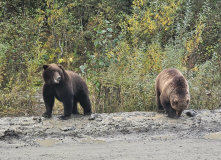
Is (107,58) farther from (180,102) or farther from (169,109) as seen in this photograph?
(180,102)

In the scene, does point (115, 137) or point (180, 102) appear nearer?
point (115, 137)

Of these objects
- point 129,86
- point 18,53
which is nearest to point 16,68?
point 18,53

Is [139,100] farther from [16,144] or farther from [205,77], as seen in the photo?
[16,144]

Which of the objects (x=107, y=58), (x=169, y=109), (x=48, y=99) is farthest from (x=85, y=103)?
(x=107, y=58)

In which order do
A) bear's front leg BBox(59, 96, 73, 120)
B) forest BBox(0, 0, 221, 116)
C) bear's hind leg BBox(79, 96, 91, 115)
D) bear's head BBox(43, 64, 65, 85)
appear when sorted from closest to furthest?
bear's head BBox(43, 64, 65, 85), bear's front leg BBox(59, 96, 73, 120), bear's hind leg BBox(79, 96, 91, 115), forest BBox(0, 0, 221, 116)

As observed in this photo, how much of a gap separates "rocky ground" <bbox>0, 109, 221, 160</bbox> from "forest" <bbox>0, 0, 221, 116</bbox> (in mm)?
1327

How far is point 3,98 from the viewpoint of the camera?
956cm

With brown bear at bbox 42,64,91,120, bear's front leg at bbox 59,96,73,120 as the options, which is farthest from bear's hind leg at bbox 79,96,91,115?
bear's front leg at bbox 59,96,73,120

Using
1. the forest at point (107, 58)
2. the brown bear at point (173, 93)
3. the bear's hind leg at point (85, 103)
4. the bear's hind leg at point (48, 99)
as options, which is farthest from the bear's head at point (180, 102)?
the bear's hind leg at point (48, 99)

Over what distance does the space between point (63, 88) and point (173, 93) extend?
2477 mm

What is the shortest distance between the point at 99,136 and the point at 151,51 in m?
5.52

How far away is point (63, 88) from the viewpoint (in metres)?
7.55

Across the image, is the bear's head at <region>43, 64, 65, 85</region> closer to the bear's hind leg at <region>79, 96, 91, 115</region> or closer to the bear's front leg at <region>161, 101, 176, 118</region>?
the bear's hind leg at <region>79, 96, 91, 115</region>

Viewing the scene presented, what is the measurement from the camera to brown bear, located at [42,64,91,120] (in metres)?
7.45
